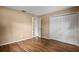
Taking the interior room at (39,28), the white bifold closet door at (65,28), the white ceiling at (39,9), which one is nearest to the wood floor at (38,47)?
the interior room at (39,28)

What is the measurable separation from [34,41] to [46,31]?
1.22 feet

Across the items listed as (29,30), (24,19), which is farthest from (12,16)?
(29,30)

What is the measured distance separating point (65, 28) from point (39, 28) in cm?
60

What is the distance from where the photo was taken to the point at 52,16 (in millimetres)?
1921

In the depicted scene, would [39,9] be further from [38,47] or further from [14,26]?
[38,47]

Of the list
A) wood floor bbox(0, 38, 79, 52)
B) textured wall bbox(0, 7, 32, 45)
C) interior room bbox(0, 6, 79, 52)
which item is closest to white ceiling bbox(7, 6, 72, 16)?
interior room bbox(0, 6, 79, 52)

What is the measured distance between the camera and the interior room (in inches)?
69.9

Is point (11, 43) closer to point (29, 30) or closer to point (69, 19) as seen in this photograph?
point (29, 30)

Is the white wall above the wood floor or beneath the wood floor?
above

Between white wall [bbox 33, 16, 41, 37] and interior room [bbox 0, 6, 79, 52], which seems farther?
white wall [bbox 33, 16, 41, 37]

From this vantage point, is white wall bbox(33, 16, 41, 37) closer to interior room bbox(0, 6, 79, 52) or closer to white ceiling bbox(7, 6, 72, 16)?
interior room bbox(0, 6, 79, 52)

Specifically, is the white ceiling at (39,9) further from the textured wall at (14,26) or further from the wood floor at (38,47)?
the wood floor at (38,47)
